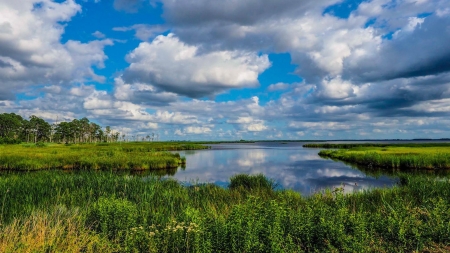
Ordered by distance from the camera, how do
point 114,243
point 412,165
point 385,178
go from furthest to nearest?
point 412,165 → point 385,178 → point 114,243

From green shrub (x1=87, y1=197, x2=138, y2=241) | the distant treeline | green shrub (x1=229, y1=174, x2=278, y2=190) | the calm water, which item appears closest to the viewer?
green shrub (x1=87, y1=197, x2=138, y2=241)

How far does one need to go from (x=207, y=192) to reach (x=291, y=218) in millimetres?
8432

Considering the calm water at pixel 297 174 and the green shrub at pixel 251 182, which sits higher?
the green shrub at pixel 251 182

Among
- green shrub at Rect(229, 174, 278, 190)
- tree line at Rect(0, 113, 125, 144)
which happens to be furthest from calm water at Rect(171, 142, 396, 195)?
tree line at Rect(0, 113, 125, 144)

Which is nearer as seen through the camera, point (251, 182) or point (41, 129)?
point (251, 182)

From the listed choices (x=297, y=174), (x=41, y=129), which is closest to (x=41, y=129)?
(x=41, y=129)

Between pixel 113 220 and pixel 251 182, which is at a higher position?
pixel 113 220

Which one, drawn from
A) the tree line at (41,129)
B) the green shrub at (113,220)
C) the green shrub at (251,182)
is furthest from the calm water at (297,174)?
the tree line at (41,129)

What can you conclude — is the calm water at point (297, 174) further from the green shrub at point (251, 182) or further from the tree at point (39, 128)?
the tree at point (39, 128)

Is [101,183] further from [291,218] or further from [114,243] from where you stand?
[291,218]

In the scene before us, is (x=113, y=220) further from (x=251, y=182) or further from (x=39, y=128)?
(x=39, y=128)

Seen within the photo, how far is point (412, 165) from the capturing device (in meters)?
35.4

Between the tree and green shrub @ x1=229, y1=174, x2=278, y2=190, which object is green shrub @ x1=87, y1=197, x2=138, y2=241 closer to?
green shrub @ x1=229, y1=174, x2=278, y2=190

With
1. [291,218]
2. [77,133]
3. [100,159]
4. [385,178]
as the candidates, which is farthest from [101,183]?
[77,133]
